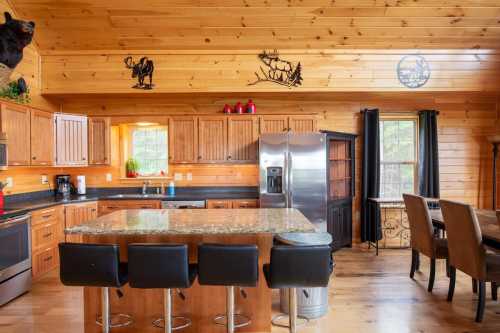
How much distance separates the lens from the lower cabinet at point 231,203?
500cm

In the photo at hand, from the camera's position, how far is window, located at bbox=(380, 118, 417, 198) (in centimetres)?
585

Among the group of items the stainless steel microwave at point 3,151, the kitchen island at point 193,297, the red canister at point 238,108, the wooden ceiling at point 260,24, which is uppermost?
the wooden ceiling at point 260,24

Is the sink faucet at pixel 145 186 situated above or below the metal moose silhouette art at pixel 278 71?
below

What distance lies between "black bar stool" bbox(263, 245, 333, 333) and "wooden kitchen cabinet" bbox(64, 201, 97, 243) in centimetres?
351

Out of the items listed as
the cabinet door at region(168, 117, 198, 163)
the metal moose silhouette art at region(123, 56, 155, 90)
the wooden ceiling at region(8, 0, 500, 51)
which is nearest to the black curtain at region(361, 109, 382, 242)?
the wooden ceiling at region(8, 0, 500, 51)

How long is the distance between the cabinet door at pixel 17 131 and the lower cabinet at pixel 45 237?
697 mm

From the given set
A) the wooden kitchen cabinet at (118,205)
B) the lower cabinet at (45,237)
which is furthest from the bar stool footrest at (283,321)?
the lower cabinet at (45,237)

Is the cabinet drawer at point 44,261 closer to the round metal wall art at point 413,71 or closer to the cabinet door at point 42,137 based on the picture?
the cabinet door at point 42,137

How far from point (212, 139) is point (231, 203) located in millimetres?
1041

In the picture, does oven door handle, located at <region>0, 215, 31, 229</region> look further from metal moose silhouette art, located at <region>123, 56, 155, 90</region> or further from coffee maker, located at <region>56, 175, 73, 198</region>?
metal moose silhouette art, located at <region>123, 56, 155, 90</region>

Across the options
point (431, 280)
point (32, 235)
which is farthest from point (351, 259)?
point (32, 235)

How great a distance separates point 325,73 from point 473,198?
341 centimetres

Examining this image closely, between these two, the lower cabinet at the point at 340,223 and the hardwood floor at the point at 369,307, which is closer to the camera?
the hardwood floor at the point at 369,307

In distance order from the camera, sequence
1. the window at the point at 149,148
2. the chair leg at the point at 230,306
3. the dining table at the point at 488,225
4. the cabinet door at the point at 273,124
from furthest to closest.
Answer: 1. the window at the point at 149,148
2. the cabinet door at the point at 273,124
3. the dining table at the point at 488,225
4. the chair leg at the point at 230,306
